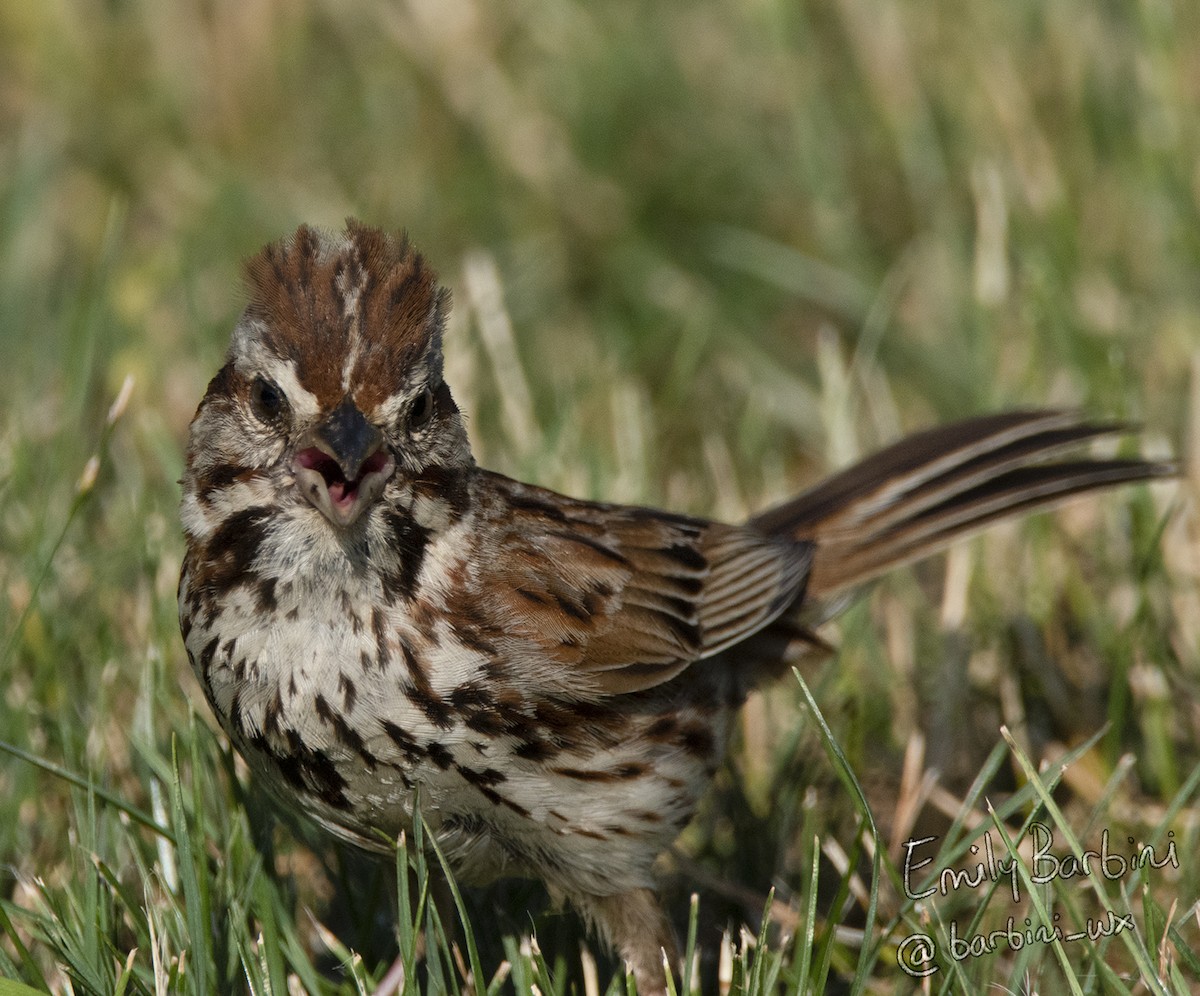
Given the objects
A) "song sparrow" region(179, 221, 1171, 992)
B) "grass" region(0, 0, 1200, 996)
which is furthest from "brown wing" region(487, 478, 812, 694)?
"grass" region(0, 0, 1200, 996)

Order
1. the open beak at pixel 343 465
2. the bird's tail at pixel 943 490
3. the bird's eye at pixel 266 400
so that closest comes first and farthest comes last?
the open beak at pixel 343 465, the bird's eye at pixel 266 400, the bird's tail at pixel 943 490

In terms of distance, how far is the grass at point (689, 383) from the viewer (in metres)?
4.05

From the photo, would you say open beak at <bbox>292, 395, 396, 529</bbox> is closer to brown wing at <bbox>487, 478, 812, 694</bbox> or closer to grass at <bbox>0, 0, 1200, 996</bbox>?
brown wing at <bbox>487, 478, 812, 694</bbox>

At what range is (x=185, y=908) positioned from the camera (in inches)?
150

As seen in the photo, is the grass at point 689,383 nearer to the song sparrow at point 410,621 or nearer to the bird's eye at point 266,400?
the song sparrow at point 410,621

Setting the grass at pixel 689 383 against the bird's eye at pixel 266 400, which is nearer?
the bird's eye at pixel 266 400

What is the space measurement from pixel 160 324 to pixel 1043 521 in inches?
134

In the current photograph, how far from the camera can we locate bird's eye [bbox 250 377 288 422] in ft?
11.8
